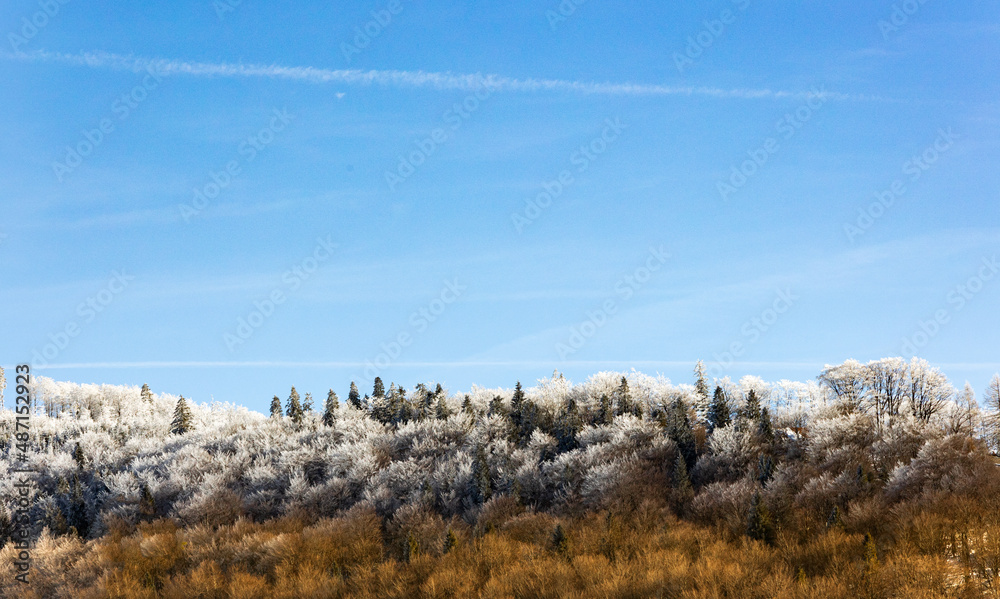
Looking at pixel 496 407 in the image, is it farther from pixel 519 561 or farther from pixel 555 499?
pixel 519 561

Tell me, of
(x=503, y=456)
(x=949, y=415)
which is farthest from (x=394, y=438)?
(x=949, y=415)

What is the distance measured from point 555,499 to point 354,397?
6322 cm

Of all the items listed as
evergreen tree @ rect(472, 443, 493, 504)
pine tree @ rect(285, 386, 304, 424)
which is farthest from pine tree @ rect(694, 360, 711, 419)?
pine tree @ rect(285, 386, 304, 424)

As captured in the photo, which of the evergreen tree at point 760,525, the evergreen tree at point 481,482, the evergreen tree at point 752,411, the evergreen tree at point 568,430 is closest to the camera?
the evergreen tree at point 760,525

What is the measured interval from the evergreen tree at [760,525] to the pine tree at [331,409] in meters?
79.8

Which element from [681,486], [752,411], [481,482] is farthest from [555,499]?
[752,411]

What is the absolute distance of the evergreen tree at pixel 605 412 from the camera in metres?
100

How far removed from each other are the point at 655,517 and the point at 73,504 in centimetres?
7836

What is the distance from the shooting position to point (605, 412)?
101250 mm

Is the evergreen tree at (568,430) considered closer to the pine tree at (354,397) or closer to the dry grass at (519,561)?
the dry grass at (519,561)

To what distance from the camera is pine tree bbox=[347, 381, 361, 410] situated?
13400 cm

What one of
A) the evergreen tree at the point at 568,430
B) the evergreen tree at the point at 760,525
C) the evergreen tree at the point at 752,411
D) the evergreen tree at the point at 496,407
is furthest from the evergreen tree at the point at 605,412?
the evergreen tree at the point at 760,525

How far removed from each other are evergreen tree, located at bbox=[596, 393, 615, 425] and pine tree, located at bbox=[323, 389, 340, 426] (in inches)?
1808

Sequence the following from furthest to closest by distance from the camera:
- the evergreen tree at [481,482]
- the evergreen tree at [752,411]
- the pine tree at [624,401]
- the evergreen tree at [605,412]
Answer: the pine tree at [624,401]
the evergreen tree at [605,412]
the evergreen tree at [752,411]
the evergreen tree at [481,482]
